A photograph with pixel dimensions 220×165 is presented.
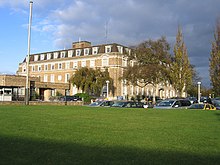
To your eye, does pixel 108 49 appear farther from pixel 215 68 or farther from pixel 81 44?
pixel 215 68

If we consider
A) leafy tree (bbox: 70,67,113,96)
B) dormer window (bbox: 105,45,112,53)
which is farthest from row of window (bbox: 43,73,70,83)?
leafy tree (bbox: 70,67,113,96)

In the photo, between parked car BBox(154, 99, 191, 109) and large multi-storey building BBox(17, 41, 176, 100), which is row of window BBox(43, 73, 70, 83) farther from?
parked car BBox(154, 99, 191, 109)

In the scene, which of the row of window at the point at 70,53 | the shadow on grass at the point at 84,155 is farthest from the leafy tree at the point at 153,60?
the shadow on grass at the point at 84,155

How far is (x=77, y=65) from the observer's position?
8481 centimetres

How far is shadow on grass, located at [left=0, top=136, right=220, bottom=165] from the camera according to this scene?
6.11 metres

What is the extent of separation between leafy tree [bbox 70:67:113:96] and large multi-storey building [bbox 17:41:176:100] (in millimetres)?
4639

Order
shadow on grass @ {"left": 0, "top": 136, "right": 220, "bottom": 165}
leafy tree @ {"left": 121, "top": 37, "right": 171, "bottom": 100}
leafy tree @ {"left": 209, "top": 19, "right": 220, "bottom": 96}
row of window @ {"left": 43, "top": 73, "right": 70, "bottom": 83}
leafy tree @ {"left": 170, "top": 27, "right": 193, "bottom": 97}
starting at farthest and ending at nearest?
row of window @ {"left": 43, "top": 73, "right": 70, "bottom": 83} < leafy tree @ {"left": 121, "top": 37, "right": 171, "bottom": 100} < leafy tree @ {"left": 170, "top": 27, "right": 193, "bottom": 97} < leafy tree @ {"left": 209, "top": 19, "right": 220, "bottom": 96} < shadow on grass @ {"left": 0, "top": 136, "right": 220, "bottom": 165}

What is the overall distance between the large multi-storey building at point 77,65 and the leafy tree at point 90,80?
4639mm

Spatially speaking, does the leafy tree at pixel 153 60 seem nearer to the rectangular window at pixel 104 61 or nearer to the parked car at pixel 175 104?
the rectangular window at pixel 104 61

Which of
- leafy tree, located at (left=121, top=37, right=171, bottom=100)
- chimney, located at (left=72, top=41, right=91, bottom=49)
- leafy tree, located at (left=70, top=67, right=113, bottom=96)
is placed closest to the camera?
leafy tree, located at (left=121, top=37, right=171, bottom=100)

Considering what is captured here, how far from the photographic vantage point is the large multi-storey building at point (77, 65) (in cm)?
7656

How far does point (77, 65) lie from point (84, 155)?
259 feet

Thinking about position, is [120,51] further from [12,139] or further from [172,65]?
Answer: [12,139]

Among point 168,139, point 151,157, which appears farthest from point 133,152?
point 168,139
